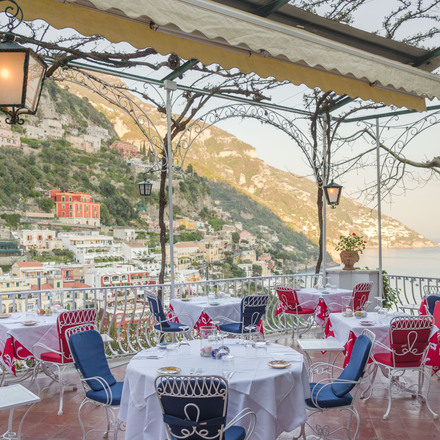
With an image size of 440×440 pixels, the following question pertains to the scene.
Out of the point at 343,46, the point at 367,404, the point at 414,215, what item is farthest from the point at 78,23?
the point at 414,215

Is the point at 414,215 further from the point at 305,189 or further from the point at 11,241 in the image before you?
the point at 11,241

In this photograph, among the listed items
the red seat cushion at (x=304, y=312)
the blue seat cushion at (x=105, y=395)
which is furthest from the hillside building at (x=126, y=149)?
the blue seat cushion at (x=105, y=395)

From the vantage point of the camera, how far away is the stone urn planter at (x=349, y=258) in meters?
9.17

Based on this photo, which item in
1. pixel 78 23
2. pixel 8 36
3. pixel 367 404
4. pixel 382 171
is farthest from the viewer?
pixel 382 171

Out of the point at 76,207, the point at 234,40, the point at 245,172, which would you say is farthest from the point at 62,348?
the point at 245,172

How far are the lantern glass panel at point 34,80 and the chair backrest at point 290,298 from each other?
5.57 meters

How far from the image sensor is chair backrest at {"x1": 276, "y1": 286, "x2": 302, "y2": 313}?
7.43 meters

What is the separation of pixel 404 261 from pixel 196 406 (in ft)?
25.3

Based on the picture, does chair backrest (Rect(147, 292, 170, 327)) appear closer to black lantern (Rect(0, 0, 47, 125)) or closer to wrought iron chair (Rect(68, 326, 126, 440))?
wrought iron chair (Rect(68, 326, 126, 440))

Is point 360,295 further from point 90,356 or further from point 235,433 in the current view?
point 235,433

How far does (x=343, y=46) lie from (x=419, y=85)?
2.81ft

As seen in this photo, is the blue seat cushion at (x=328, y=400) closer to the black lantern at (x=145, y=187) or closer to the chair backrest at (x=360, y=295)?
the chair backrest at (x=360, y=295)

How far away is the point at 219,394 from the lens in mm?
2609

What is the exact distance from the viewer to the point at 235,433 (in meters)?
2.87
